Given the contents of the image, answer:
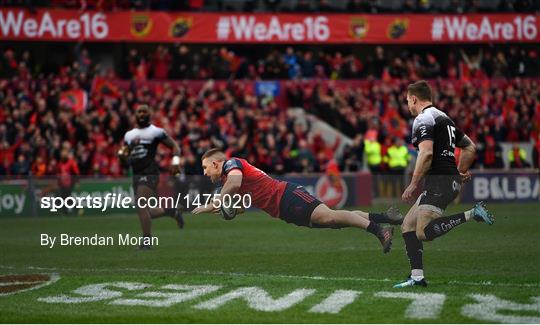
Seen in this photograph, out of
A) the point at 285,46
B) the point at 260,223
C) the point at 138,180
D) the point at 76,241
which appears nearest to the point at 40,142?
the point at 260,223

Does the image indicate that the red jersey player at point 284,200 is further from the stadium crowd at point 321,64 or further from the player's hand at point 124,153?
the stadium crowd at point 321,64

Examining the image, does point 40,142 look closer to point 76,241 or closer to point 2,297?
point 76,241

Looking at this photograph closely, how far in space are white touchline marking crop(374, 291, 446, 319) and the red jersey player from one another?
1.20 metres

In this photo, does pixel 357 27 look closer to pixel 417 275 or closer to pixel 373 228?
pixel 373 228

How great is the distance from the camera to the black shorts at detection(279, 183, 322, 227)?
12656 millimetres

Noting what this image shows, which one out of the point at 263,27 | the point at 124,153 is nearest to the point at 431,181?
the point at 124,153

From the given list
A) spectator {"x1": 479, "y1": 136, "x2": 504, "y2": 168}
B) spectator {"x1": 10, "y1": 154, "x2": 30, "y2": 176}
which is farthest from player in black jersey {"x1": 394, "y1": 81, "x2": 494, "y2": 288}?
spectator {"x1": 479, "y1": 136, "x2": 504, "y2": 168}

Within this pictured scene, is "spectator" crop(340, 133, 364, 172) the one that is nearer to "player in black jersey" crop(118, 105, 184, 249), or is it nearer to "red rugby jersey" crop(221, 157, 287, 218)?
"player in black jersey" crop(118, 105, 184, 249)

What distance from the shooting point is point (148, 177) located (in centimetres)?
1716

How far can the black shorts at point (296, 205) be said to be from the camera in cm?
1266

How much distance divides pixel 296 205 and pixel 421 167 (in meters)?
2.02

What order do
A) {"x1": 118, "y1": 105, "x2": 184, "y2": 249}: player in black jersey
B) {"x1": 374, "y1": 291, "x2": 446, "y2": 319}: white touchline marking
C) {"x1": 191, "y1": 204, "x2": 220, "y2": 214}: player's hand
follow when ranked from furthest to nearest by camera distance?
{"x1": 118, "y1": 105, "x2": 184, "y2": 249}: player in black jersey < {"x1": 191, "y1": 204, "x2": 220, "y2": 214}: player's hand < {"x1": 374, "y1": 291, "x2": 446, "y2": 319}: white touchline marking

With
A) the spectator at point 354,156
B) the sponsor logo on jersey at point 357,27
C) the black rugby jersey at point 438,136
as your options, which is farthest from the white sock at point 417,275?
the sponsor logo on jersey at point 357,27

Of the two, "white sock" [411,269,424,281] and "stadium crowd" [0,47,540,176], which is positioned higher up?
"stadium crowd" [0,47,540,176]
